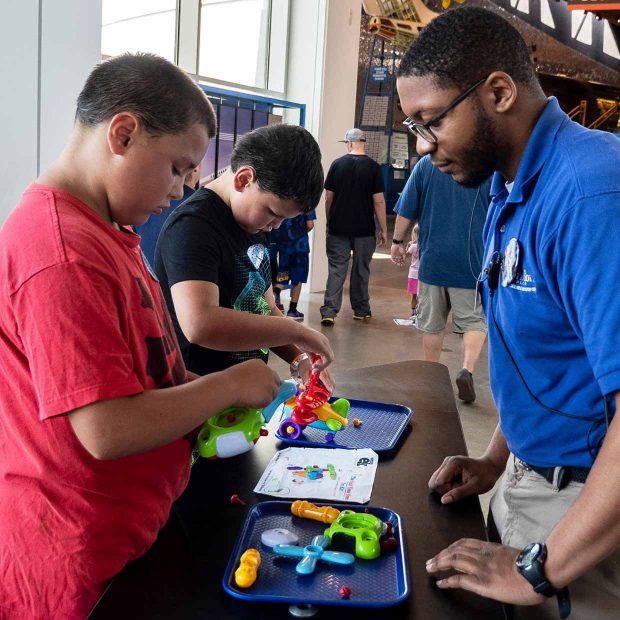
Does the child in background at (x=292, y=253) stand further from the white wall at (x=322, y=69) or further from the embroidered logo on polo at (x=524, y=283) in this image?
the embroidered logo on polo at (x=524, y=283)

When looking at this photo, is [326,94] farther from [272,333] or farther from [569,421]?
[569,421]

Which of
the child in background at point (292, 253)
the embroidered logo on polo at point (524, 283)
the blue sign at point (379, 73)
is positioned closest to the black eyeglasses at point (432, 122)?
the embroidered logo on polo at point (524, 283)

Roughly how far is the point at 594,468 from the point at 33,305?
0.72 meters

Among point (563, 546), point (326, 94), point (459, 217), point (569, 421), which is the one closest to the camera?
point (563, 546)

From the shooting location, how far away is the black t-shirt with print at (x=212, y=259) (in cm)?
147

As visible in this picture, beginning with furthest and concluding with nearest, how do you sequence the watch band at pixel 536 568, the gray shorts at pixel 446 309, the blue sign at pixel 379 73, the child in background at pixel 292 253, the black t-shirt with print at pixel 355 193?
the blue sign at pixel 379 73 < the black t-shirt with print at pixel 355 193 < the child in background at pixel 292 253 < the gray shorts at pixel 446 309 < the watch band at pixel 536 568

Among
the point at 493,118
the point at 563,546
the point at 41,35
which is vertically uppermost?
the point at 41,35

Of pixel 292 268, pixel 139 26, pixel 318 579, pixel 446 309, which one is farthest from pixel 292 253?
pixel 318 579

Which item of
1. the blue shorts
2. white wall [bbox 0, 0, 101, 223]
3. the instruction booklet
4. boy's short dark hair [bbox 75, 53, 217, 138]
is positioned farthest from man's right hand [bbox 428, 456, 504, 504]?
the blue shorts

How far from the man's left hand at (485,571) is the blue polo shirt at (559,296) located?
21cm

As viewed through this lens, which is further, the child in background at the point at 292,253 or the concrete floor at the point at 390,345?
the child in background at the point at 292,253

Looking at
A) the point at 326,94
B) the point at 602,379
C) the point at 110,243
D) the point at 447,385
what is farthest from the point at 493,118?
the point at 326,94

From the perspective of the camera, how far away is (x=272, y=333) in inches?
58.9

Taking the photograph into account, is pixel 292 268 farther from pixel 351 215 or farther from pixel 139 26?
pixel 139 26
